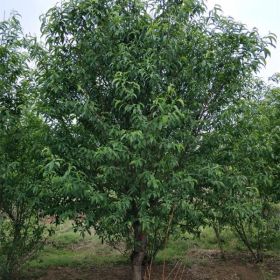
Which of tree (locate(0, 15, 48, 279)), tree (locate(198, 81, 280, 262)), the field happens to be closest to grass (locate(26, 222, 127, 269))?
the field

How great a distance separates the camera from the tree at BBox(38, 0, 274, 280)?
15.4 feet

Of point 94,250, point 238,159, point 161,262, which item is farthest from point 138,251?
point 94,250

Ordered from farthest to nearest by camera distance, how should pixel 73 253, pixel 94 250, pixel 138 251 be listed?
pixel 94 250, pixel 73 253, pixel 138 251

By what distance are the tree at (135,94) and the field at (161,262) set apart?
198 centimetres

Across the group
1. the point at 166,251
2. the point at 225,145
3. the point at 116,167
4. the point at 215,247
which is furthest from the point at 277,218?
the point at 116,167

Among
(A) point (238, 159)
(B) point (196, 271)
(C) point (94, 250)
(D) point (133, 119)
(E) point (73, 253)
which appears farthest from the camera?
(C) point (94, 250)

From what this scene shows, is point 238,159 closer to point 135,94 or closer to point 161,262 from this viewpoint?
point 135,94

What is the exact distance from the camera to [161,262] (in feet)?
25.2

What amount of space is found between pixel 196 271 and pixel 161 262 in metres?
0.72

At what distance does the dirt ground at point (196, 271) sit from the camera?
6996 millimetres

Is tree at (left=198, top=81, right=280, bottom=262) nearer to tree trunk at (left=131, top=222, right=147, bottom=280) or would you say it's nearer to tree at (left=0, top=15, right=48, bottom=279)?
tree trunk at (left=131, top=222, right=147, bottom=280)

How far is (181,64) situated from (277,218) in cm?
431

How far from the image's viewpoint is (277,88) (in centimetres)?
723

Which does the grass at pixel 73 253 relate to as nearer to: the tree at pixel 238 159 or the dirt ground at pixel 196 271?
the dirt ground at pixel 196 271
